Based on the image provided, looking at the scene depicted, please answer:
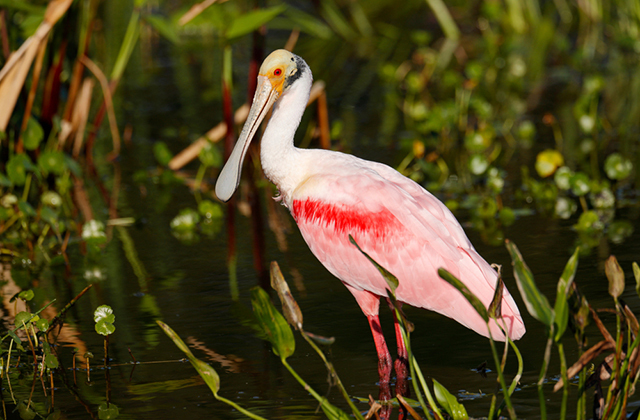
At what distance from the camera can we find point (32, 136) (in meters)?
6.12

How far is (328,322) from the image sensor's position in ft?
13.8

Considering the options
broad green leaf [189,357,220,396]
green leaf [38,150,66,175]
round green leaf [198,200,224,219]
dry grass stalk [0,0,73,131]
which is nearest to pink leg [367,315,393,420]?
broad green leaf [189,357,220,396]

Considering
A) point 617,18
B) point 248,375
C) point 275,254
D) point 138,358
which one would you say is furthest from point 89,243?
point 617,18

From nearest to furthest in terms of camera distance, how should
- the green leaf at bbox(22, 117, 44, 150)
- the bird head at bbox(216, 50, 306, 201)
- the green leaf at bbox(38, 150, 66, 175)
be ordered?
the bird head at bbox(216, 50, 306, 201)
the green leaf at bbox(22, 117, 44, 150)
the green leaf at bbox(38, 150, 66, 175)

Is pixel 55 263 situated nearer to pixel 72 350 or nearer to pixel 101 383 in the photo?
pixel 72 350

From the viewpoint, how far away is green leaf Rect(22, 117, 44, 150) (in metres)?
6.10

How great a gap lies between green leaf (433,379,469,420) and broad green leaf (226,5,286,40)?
419 centimetres

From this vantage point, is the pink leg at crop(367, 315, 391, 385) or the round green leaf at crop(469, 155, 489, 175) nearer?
the pink leg at crop(367, 315, 391, 385)

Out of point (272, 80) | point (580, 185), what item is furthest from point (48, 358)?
point (580, 185)

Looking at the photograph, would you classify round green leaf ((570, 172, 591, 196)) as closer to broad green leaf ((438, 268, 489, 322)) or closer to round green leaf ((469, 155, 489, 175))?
round green leaf ((469, 155, 489, 175))

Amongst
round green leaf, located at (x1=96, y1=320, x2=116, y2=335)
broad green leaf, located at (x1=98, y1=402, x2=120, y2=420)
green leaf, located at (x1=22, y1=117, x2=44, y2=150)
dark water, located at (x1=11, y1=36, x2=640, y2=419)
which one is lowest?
broad green leaf, located at (x1=98, y1=402, x2=120, y2=420)

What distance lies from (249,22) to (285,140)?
277 centimetres

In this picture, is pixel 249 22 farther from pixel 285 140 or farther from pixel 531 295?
pixel 531 295

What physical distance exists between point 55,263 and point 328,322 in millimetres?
1856
